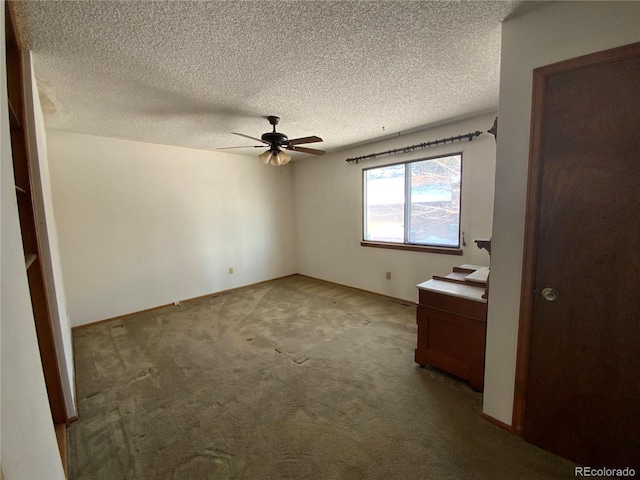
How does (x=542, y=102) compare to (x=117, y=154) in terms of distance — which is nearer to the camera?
(x=542, y=102)

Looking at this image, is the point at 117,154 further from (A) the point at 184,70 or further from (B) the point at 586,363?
(B) the point at 586,363

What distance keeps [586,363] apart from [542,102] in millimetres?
1370

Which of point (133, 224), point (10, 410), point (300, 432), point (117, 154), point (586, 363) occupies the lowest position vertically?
point (300, 432)

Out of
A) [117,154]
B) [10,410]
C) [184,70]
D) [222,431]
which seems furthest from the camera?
[117,154]

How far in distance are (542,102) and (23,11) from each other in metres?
2.65

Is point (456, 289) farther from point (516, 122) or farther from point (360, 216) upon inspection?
point (360, 216)

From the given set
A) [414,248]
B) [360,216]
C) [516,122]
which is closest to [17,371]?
[516,122]

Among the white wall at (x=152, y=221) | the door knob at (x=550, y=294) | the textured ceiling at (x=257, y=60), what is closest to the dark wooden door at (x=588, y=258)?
the door knob at (x=550, y=294)

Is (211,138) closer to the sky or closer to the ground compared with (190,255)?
closer to the sky

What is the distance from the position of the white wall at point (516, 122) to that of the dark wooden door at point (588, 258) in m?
0.07

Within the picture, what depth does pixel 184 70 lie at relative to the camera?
1.86 m

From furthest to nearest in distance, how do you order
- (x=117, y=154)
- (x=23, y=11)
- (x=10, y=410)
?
1. (x=117, y=154)
2. (x=23, y=11)
3. (x=10, y=410)

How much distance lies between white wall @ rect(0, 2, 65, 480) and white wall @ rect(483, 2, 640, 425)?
2.02 meters

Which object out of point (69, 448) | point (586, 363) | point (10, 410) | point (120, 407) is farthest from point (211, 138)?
point (586, 363)
